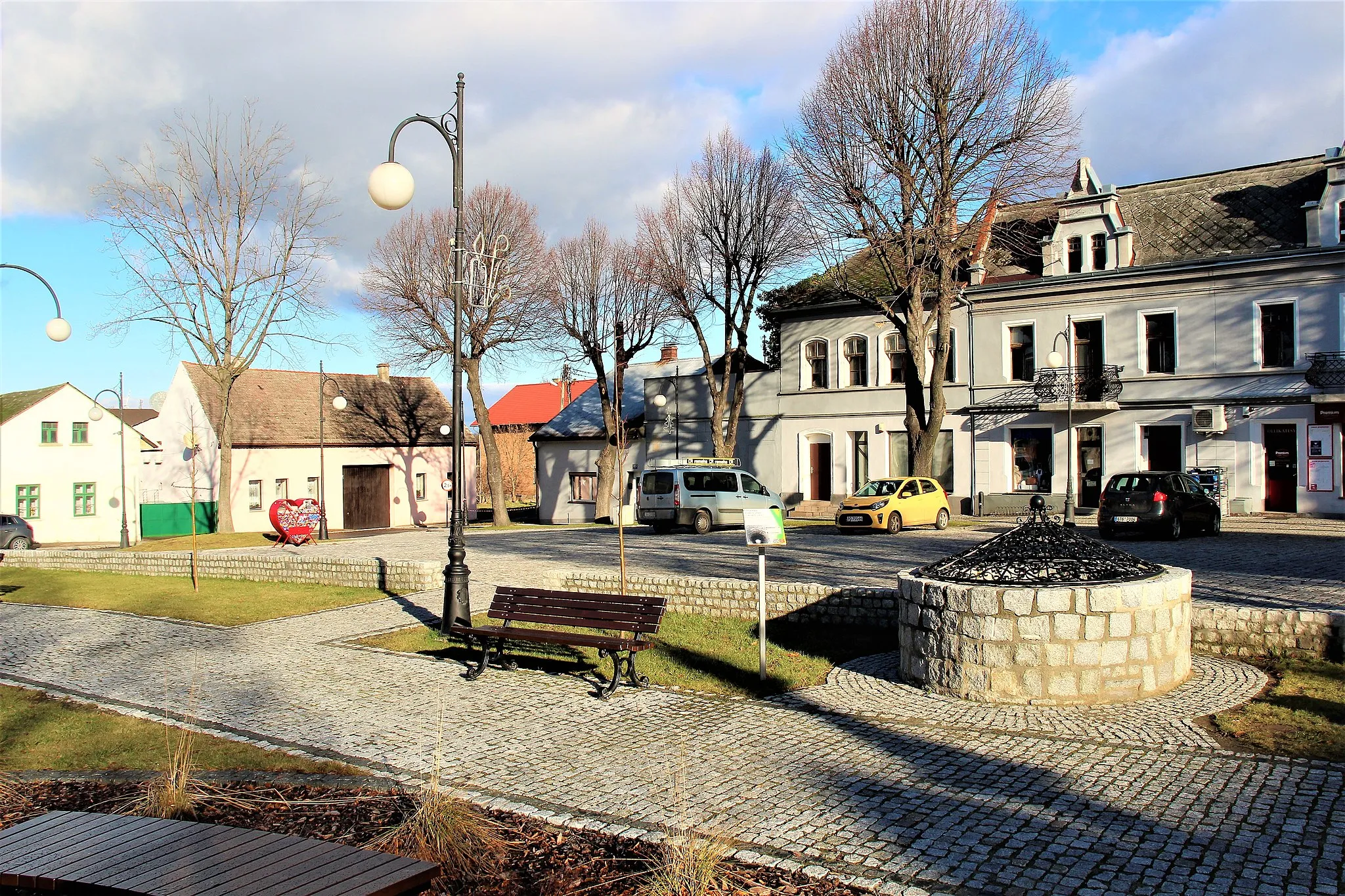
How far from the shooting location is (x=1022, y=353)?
32.7m

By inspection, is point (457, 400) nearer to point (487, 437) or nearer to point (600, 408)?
point (487, 437)

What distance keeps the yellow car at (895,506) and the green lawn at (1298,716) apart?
16707 mm

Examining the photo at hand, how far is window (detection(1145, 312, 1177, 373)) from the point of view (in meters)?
29.8

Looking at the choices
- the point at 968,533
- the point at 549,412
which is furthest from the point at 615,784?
the point at 549,412

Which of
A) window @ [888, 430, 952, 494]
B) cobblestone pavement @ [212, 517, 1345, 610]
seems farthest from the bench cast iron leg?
window @ [888, 430, 952, 494]

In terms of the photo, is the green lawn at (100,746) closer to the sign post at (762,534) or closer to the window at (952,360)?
the sign post at (762,534)

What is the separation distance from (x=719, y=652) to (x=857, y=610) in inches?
79.2

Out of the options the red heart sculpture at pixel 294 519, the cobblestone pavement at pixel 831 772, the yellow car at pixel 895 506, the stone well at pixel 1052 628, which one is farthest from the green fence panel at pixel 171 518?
the stone well at pixel 1052 628

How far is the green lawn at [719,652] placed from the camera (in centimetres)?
934

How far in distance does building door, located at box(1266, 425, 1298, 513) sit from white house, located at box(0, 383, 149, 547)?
42850 millimetres

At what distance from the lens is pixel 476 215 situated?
34562 mm

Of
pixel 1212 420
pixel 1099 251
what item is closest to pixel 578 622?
pixel 1212 420

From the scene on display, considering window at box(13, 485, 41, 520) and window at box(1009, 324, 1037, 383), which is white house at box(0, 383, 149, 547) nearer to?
window at box(13, 485, 41, 520)

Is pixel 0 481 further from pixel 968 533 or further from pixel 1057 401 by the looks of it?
pixel 1057 401
